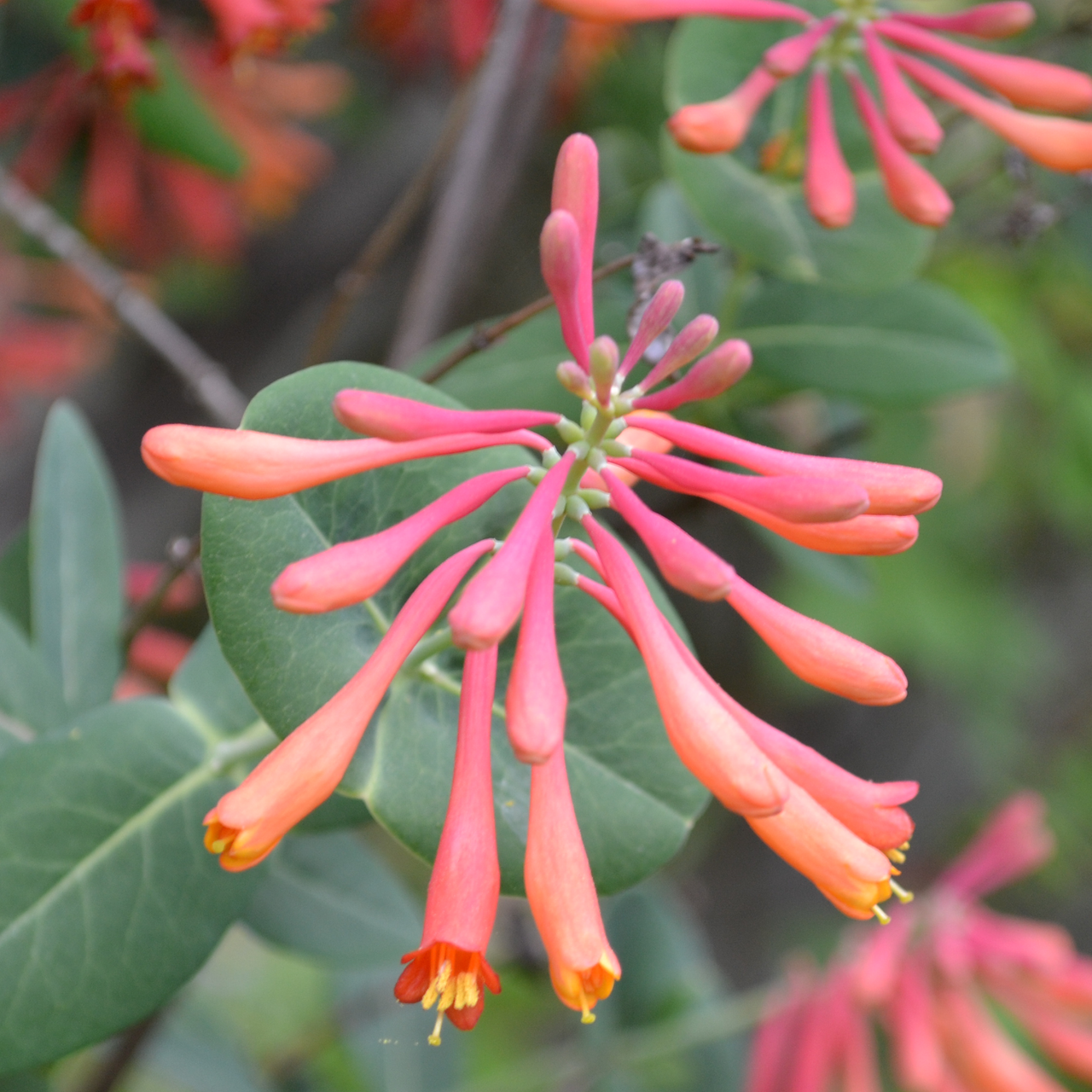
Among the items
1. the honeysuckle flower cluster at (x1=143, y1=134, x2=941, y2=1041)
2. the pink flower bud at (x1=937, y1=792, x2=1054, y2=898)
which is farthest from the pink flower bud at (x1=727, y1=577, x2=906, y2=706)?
the pink flower bud at (x1=937, y1=792, x2=1054, y2=898)

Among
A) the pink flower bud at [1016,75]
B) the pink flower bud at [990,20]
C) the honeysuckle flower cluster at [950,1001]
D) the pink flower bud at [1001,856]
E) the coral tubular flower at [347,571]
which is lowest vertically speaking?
the honeysuckle flower cluster at [950,1001]

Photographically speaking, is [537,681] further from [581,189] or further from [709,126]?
[709,126]

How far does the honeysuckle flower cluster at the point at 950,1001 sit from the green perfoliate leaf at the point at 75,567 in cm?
85

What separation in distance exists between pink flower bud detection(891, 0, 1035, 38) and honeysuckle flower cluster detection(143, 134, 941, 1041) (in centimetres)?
47

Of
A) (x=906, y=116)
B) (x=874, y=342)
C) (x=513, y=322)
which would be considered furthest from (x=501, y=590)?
(x=874, y=342)

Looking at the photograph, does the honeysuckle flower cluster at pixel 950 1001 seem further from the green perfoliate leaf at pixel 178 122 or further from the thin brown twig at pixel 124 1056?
the green perfoliate leaf at pixel 178 122

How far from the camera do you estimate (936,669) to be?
2461 mm

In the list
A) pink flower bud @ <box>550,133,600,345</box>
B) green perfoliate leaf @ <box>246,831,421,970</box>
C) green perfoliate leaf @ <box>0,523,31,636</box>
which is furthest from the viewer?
green perfoliate leaf @ <box>0,523,31,636</box>

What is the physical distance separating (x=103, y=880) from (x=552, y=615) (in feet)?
1.16

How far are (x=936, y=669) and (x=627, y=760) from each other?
200 cm

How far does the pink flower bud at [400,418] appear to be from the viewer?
479mm

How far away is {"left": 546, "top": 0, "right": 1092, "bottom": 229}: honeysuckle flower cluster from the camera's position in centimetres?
75

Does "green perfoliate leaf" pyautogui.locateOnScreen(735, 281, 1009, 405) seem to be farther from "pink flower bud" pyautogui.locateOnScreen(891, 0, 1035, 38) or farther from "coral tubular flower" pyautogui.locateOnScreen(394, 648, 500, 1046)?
"coral tubular flower" pyautogui.locateOnScreen(394, 648, 500, 1046)

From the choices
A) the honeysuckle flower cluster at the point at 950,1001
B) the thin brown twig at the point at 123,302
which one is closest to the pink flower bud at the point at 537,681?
the thin brown twig at the point at 123,302
